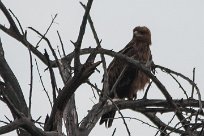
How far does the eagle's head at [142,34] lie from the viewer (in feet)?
30.4

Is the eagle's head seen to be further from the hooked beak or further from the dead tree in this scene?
the dead tree

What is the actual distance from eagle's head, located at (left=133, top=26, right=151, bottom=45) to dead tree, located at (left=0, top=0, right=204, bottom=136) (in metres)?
3.42

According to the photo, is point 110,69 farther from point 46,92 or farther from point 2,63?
point 46,92

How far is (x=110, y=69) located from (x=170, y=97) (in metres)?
3.68

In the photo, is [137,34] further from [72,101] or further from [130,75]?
[72,101]

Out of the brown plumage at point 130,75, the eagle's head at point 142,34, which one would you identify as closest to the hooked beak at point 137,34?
the eagle's head at point 142,34

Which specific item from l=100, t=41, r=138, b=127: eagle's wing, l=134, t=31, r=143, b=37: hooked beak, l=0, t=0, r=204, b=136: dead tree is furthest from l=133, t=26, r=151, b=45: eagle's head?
l=0, t=0, r=204, b=136: dead tree

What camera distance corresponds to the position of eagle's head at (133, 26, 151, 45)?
926 cm

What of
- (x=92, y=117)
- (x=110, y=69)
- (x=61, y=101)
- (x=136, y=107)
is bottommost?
(x=61, y=101)

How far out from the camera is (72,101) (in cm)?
452

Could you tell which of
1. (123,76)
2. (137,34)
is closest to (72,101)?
(123,76)

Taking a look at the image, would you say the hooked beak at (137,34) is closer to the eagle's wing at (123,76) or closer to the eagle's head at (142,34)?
the eagle's head at (142,34)

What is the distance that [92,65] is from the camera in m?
3.37


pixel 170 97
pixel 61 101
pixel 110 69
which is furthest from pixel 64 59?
pixel 110 69
